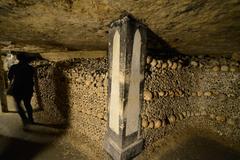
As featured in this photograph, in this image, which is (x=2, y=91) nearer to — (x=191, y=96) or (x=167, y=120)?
(x=167, y=120)

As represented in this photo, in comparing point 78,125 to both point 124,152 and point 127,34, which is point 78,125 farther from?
point 127,34

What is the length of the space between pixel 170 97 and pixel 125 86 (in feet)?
3.41

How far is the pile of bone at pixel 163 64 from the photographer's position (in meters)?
2.51

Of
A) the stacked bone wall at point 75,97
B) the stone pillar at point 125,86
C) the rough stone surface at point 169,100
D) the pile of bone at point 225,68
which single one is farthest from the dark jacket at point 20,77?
the pile of bone at point 225,68

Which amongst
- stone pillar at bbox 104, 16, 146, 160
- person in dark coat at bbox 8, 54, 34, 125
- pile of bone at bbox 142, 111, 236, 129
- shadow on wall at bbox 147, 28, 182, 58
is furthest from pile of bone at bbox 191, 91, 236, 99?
person in dark coat at bbox 8, 54, 34, 125

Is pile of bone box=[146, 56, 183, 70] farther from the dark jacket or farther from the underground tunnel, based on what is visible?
the dark jacket

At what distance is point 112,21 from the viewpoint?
6.39 ft

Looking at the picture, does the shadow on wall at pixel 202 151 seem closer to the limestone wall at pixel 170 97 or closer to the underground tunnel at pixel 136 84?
the underground tunnel at pixel 136 84

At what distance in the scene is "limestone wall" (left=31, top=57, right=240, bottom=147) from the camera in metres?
2.59

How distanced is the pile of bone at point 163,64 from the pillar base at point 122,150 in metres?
1.06

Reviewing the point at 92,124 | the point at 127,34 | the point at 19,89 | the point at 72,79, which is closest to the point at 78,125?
the point at 92,124

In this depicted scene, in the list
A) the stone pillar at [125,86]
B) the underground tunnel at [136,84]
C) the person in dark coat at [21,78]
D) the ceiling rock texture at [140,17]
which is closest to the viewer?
the ceiling rock texture at [140,17]

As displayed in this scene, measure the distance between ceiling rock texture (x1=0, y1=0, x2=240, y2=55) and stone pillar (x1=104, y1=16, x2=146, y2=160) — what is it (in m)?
0.16

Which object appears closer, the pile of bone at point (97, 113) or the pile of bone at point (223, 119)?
the pile of bone at point (97, 113)
